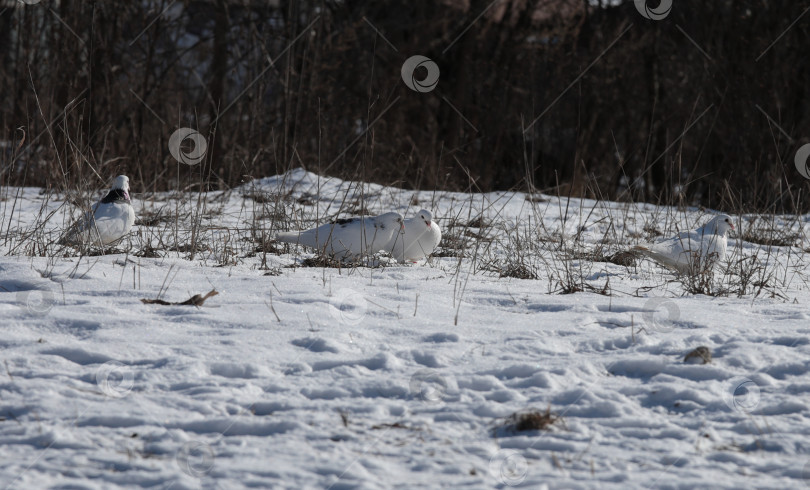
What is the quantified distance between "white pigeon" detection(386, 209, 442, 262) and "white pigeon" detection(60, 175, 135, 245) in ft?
5.60

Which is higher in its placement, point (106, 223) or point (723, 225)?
point (723, 225)

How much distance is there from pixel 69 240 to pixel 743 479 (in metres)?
3.89

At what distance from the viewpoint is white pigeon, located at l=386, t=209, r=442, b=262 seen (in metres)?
4.94

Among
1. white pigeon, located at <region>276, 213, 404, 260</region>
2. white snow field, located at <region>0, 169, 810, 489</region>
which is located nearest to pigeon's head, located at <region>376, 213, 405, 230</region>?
white pigeon, located at <region>276, 213, 404, 260</region>

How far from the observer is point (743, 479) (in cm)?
199

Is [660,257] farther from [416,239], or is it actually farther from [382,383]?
[382,383]

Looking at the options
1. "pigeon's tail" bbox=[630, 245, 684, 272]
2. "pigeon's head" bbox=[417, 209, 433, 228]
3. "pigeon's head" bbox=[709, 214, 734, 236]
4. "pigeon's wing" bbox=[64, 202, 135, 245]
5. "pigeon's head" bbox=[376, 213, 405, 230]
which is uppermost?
"pigeon's head" bbox=[709, 214, 734, 236]

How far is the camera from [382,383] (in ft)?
8.33

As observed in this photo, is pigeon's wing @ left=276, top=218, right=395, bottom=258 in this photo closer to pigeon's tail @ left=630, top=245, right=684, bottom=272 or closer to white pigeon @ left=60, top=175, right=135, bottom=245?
white pigeon @ left=60, top=175, right=135, bottom=245

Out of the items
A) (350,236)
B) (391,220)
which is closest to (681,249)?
(391,220)

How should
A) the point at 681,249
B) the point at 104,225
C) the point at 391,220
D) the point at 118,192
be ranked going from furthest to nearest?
the point at 118,192 → the point at 391,220 → the point at 681,249 → the point at 104,225

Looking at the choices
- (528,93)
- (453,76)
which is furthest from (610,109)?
(453,76)

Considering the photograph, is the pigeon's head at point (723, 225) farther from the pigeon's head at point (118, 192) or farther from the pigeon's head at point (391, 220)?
the pigeon's head at point (118, 192)

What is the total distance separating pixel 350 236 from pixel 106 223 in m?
1.51
